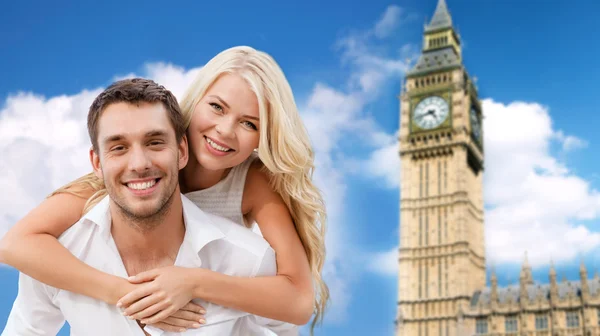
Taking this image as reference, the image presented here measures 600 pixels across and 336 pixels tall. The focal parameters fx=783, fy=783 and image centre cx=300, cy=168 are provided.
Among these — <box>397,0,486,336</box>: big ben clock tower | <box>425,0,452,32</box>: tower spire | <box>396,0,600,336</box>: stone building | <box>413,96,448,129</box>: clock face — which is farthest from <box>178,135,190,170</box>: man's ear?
<box>425,0,452,32</box>: tower spire

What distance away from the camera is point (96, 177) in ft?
7.72

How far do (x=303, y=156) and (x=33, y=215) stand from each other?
2.64ft

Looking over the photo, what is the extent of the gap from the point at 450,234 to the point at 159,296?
4266cm

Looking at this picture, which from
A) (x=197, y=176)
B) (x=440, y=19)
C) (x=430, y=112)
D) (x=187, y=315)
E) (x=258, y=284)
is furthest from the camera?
(x=440, y=19)

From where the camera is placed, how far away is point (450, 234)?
4366 cm

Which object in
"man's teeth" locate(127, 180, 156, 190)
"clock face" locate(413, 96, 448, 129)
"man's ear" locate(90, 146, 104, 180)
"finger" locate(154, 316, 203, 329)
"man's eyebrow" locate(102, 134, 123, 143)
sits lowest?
"finger" locate(154, 316, 203, 329)

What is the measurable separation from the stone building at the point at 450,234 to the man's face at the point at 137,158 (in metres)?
39.1

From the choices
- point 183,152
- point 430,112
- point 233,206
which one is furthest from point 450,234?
point 183,152

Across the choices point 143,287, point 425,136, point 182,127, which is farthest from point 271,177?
point 425,136

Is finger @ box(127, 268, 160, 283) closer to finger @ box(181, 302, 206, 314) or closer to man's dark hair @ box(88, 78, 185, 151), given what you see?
finger @ box(181, 302, 206, 314)

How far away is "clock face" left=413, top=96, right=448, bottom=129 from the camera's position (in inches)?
1778

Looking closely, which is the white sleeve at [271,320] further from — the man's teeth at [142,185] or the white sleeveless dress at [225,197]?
the man's teeth at [142,185]

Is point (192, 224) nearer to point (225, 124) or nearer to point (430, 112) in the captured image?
point (225, 124)

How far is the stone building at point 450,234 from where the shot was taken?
130ft
